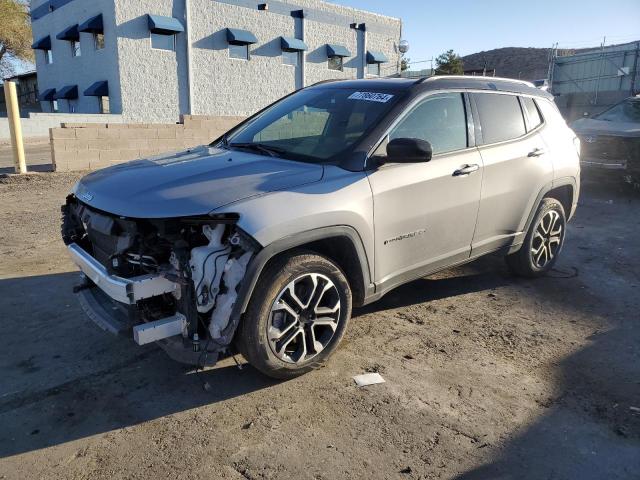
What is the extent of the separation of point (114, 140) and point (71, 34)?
1558cm

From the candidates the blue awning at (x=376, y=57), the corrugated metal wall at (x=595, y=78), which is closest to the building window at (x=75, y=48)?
the blue awning at (x=376, y=57)

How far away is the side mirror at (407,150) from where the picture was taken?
3.50m

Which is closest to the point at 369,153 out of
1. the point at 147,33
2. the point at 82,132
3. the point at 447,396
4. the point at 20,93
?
the point at 447,396

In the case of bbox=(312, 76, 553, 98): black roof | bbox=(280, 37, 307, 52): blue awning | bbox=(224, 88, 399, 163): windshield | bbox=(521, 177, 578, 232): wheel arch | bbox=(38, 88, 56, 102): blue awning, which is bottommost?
bbox=(521, 177, 578, 232): wheel arch

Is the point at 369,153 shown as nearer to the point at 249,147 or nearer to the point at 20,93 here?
the point at 249,147

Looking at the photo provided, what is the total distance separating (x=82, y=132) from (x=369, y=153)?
394 inches

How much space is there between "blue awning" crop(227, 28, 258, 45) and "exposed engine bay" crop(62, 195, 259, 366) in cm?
2331

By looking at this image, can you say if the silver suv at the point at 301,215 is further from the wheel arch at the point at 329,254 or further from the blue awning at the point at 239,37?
the blue awning at the point at 239,37

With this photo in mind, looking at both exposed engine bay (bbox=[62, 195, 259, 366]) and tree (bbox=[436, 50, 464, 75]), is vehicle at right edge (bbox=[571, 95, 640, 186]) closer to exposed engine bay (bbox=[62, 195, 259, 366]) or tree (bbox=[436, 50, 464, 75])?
exposed engine bay (bbox=[62, 195, 259, 366])

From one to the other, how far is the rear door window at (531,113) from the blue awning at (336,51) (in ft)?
83.6

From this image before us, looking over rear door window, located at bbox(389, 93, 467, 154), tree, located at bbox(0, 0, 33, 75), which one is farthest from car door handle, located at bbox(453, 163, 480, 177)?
tree, located at bbox(0, 0, 33, 75)

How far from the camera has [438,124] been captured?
4164mm

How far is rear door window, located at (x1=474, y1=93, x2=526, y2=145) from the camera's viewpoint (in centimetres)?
454

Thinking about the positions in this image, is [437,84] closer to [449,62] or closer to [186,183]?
[186,183]
